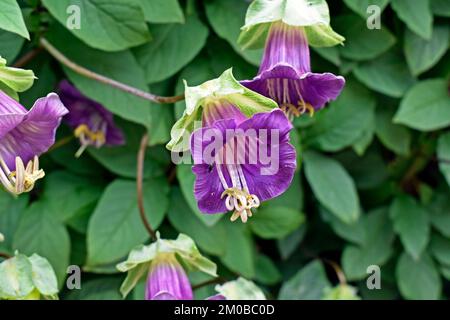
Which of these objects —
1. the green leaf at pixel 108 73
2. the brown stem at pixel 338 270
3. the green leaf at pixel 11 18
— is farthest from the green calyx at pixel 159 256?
the brown stem at pixel 338 270

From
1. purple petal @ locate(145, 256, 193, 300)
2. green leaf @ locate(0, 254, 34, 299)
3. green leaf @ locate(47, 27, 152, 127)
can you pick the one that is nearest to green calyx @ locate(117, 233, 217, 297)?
purple petal @ locate(145, 256, 193, 300)

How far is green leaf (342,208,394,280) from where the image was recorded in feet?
4.67

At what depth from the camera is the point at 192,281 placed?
123 cm

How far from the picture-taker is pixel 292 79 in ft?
2.92

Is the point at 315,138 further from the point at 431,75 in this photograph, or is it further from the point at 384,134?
the point at 431,75

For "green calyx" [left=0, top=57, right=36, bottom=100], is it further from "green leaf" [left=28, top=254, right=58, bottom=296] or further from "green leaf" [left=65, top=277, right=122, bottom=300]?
"green leaf" [left=65, top=277, right=122, bottom=300]

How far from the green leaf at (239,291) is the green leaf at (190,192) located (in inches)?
5.1

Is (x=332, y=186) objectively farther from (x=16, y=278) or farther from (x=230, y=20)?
(x=16, y=278)

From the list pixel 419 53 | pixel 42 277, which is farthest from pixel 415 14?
pixel 42 277

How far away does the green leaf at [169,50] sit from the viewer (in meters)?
1.18

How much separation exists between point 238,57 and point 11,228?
47 centimetres

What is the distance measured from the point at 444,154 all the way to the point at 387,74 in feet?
0.62

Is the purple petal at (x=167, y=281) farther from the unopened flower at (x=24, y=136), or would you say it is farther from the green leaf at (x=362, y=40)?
the green leaf at (x=362, y=40)
